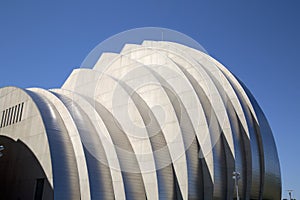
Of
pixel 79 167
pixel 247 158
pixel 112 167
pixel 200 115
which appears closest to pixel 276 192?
pixel 247 158

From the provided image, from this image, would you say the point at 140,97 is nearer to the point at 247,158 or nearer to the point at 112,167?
the point at 112,167

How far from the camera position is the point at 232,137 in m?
27.2

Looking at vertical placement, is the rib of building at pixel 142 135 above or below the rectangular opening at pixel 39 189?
above

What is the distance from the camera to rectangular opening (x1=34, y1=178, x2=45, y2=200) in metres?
23.9

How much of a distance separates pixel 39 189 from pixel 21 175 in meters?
3.82

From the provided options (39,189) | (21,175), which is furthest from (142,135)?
(21,175)

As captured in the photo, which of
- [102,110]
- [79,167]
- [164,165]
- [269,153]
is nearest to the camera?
[79,167]

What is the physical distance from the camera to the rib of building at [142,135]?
2405 cm

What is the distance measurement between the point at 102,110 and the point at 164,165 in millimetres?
7461

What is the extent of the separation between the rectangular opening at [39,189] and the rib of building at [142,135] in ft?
0.24

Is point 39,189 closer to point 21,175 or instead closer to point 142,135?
point 21,175

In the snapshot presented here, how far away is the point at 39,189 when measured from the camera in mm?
24219

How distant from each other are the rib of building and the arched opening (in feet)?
0.30

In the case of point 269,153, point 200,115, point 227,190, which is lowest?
point 227,190
